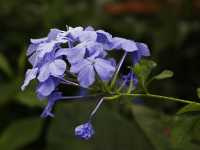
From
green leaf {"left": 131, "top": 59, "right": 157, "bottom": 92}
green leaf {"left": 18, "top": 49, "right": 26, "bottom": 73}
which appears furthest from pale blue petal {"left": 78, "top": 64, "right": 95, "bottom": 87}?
green leaf {"left": 18, "top": 49, "right": 26, "bottom": 73}

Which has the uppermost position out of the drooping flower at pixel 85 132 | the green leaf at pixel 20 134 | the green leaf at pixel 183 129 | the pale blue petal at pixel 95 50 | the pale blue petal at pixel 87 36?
the pale blue petal at pixel 87 36

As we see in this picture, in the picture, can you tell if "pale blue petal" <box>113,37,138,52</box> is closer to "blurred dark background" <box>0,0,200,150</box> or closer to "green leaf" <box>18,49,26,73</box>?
"blurred dark background" <box>0,0,200,150</box>

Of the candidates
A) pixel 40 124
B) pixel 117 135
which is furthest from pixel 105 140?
pixel 40 124

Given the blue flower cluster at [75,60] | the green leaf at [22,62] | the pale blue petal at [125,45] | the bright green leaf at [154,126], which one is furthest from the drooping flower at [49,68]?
the green leaf at [22,62]

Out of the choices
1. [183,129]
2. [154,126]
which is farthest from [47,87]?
[154,126]

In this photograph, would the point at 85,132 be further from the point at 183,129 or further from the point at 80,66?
the point at 183,129

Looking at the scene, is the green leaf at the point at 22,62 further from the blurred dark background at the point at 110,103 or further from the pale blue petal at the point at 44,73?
the pale blue petal at the point at 44,73
